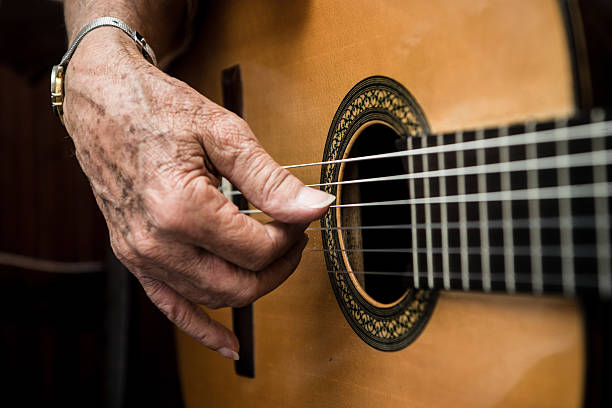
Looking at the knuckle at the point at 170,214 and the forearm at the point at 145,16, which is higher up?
the forearm at the point at 145,16

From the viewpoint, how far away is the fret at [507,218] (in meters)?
0.49

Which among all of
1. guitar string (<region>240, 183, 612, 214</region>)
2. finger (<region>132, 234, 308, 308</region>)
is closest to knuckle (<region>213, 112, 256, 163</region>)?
finger (<region>132, 234, 308, 308</region>)

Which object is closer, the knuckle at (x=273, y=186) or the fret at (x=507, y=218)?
the fret at (x=507, y=218)

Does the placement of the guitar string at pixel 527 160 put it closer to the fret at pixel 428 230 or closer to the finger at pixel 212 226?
the fret at pixel 428 230

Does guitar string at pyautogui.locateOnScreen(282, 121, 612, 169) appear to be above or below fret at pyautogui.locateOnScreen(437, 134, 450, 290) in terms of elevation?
above

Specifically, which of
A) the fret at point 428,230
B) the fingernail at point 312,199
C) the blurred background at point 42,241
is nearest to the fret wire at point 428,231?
the fret at point 428,230

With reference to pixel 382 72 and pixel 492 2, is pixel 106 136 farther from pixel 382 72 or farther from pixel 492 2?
pixel 492 2

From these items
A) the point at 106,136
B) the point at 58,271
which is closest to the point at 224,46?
the point at 106,136

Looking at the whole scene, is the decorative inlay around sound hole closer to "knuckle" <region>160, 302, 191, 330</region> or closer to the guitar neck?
the guitar neck

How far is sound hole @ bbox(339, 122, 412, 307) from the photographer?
0.72 metres

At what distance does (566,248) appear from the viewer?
0.45 metres

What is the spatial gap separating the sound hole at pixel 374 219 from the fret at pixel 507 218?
0.22m

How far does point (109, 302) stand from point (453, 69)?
101cm

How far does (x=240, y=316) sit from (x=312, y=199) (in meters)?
0.42
